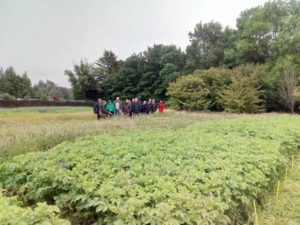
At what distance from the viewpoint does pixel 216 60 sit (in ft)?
158

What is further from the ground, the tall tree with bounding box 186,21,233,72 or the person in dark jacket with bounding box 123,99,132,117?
the tall tree with bounding box 186,21,233,72

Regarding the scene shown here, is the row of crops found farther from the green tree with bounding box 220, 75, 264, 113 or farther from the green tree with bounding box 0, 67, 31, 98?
the green tree with bounding box 0, 67, 31, 98

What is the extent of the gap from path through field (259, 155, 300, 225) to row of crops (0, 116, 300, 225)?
251mm

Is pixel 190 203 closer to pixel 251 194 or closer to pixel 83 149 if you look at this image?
pixel 251 194

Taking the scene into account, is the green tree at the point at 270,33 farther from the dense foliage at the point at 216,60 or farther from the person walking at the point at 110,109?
the person walking at the point at 110,109

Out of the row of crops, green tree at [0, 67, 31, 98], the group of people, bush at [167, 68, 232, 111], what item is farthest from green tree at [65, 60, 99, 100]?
the row of crops

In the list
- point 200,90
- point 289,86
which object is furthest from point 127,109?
point 289,86

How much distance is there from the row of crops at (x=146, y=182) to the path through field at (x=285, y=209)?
251mm

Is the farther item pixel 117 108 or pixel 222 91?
pixel 222 91

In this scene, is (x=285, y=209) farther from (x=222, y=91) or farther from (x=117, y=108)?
(x=222, y=91)

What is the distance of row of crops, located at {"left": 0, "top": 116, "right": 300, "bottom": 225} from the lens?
3.56 metres

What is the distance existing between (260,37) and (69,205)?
41.2 meters

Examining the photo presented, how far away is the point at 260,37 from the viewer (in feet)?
136

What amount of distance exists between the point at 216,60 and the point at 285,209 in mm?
43618
